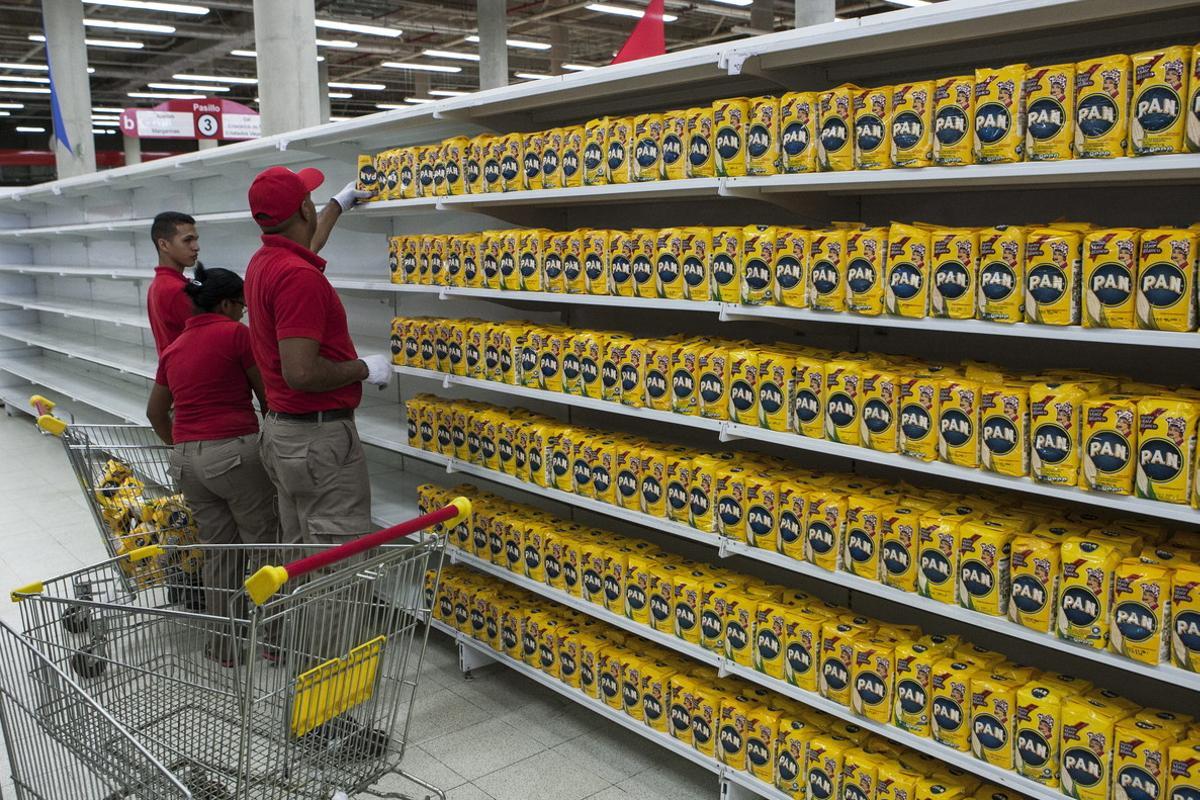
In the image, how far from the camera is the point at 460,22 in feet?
47.7

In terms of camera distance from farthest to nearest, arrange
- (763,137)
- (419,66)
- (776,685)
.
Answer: (419,66), (776,685), (763,137)

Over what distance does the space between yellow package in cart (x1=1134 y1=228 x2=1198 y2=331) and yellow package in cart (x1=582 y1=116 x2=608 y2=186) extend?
5.31ft

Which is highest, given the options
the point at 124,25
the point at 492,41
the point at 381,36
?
the point at 381,36

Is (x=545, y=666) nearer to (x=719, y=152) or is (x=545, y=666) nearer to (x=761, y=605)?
(x=761, y=605)

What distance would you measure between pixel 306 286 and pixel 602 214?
131cm

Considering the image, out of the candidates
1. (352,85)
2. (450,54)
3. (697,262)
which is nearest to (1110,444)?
(697,262)

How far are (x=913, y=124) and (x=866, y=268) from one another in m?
0.36

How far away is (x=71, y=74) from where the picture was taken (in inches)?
453

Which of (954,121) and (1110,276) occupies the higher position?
(954,121)

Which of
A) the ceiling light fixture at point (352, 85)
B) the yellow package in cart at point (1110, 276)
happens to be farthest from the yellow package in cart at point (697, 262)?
the ceiling light fixture at point (352, 85)

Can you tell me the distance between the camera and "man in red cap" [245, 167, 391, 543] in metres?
2.98

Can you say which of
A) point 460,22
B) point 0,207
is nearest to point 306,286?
point 0,207

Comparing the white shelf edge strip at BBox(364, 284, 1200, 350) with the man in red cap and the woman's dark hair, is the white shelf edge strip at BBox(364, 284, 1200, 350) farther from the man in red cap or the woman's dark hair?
the woman's dark hair

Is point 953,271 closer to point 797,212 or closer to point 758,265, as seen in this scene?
point 758,265
